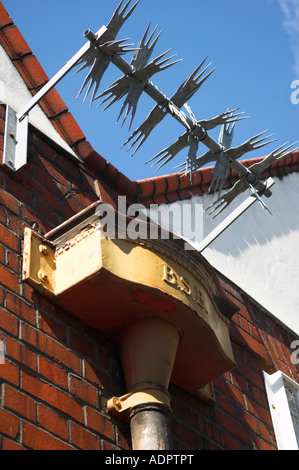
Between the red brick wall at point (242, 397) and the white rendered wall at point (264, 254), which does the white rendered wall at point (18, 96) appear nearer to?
the white rendered wall at point (264, 254)

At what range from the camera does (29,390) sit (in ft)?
12.5

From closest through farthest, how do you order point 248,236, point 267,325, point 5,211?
Answer: 1. point 5,211
2. point 267,325
3. point 248,236

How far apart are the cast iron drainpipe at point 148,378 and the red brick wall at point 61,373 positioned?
85mm

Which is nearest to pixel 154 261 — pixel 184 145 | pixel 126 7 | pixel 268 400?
pixel 184 145

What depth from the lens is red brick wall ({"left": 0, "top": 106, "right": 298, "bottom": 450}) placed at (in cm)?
379

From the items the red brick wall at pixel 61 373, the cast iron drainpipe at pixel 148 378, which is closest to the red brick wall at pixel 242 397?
the red brick wall at pixel 61 373

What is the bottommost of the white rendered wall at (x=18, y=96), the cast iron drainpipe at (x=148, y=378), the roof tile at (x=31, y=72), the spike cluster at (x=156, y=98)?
the cast iron drainpipe at (x=148, y=378)

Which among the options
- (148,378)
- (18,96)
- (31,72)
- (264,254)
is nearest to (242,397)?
(148,378)

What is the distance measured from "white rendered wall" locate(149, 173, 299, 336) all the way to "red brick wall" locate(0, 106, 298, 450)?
82 cm

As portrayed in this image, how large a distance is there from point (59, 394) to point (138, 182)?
2.16 meters

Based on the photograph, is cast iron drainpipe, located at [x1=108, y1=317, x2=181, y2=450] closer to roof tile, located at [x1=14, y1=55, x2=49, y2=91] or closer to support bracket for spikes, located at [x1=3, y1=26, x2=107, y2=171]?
support bracket for spikes, located at [x1=3, y1=26, x2=107, y2=171]

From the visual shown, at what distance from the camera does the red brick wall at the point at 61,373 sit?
12.4 ft
